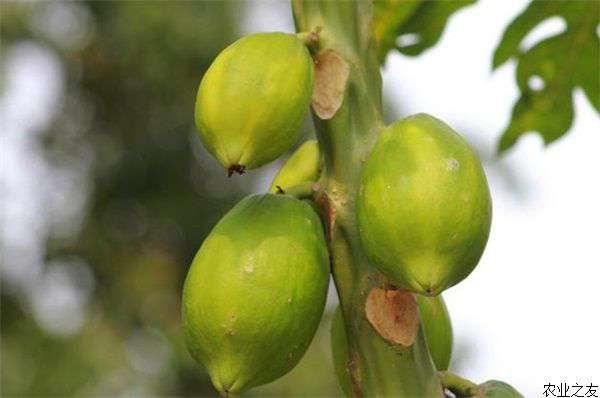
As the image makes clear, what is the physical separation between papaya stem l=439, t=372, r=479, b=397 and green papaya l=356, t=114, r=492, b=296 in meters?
0.18

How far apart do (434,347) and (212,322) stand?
0.39 m

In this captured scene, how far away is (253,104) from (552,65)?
3.54ft

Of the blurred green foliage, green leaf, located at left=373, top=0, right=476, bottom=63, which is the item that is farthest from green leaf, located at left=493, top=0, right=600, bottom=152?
the blurred green foliage

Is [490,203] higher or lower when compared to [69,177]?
higher

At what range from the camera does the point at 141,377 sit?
10.7m

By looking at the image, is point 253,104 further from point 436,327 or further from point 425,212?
point 436,327

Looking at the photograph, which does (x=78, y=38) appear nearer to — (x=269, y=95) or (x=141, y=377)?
(x=141, y=377)

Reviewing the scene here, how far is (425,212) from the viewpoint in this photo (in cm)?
131

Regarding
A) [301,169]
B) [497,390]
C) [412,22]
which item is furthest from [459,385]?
[412,22]

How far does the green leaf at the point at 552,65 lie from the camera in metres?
2.20

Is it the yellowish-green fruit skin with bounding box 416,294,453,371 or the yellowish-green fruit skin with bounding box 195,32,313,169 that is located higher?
the yellowish-green fruit skin with bounding box 195,32,313,169

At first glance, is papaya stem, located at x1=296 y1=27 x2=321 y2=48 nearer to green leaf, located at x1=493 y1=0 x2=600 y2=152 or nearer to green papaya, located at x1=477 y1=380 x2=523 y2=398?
green papaya, located at x1=477 y1=380 x2=523 y2=398

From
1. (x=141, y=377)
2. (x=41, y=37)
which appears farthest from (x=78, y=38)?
(x=141, y=377)

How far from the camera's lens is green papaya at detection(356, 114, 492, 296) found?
131 centimetres
